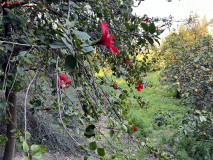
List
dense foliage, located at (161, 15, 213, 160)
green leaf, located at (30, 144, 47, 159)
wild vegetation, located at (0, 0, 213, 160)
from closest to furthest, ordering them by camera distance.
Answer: green leaf, located at (30, 144, 47, 159)
wild vegetation, located at (0, 0, 213, 160)
dense foliage, located at (161, 15, 213, 160)

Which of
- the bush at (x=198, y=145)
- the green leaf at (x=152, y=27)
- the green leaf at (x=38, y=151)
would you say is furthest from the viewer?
the bush at (x=198, y=145)

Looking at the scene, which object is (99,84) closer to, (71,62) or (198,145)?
(71,62)

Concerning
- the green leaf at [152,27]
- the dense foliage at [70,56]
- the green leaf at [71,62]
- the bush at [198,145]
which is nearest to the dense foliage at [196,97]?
the bush at [198,145]

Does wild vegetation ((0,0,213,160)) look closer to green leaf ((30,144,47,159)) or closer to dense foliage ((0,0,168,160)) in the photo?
dense foliage ((0,0,168,160))

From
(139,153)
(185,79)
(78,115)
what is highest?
(185,79)

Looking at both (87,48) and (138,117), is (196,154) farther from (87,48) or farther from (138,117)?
(87,48)

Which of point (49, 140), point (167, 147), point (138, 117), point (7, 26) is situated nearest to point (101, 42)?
point (7, 26)

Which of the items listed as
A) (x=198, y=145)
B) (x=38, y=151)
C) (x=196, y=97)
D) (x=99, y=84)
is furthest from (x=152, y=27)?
(x=198, y=145)

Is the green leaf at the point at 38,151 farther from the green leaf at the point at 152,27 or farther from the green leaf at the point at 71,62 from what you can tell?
the green leaf at the point at 152,27

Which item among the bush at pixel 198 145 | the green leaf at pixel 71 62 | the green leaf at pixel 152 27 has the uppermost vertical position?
the green leaf at pixel 152 27

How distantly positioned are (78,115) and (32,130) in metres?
1.88

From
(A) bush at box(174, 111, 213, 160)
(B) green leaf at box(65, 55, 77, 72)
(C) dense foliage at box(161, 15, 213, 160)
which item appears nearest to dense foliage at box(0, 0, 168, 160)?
(B) green leaf at box(65, 55, 77, 72)

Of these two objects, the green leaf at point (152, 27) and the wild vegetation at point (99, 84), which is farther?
the wild vegetation at point (99, 84)

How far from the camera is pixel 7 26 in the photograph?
1183 mm
